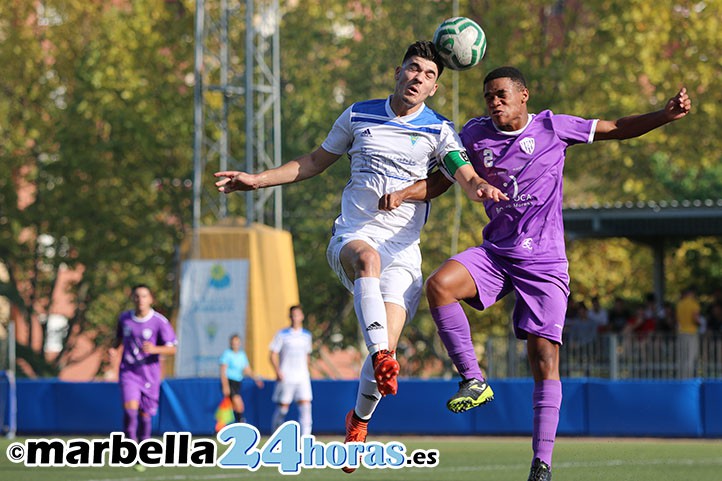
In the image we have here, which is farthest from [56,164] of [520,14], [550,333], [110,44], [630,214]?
[550,333]

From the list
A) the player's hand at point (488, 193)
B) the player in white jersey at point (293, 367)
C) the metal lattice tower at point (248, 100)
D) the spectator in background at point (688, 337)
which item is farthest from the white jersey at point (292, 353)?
the player's hand at point (488, 193)

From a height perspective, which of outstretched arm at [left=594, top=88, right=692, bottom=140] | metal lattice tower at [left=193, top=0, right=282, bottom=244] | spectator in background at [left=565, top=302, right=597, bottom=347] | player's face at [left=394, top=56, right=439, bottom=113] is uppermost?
metal lattice tower at [left=193, top=0, right=282, bottom=244]

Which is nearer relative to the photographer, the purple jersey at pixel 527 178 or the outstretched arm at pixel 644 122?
the outstretched arm at pixel 644 122

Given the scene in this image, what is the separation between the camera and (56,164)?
36.6 metres

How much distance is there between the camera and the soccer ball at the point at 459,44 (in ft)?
31.5

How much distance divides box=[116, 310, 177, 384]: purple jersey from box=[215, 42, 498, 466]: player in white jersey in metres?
7.94

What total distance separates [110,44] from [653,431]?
1948 cm

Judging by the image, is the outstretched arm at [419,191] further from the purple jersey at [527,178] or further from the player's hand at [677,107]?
the player's hand at [677,107]

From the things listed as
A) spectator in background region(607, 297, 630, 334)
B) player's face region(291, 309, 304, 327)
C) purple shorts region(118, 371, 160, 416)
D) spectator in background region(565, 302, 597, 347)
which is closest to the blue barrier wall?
spectator in background region(565, 302, 597, 347)

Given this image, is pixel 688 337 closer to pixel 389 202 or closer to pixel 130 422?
pixel 130 422

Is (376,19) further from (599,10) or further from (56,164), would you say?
(56,164)

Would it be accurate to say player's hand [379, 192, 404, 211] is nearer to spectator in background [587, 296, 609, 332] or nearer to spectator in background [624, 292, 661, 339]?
spectator in background [624, 292, 661, 339]

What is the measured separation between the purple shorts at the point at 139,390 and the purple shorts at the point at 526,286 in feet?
28.7

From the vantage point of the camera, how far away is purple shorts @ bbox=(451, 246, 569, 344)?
9.43m
